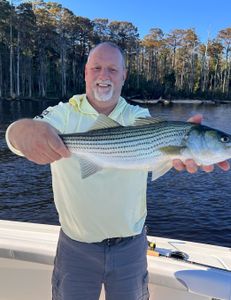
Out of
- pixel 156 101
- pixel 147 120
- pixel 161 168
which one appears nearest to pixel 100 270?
pixel 161 168

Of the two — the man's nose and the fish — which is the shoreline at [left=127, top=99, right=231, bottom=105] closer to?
the man's nose

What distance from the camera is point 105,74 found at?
3260mm

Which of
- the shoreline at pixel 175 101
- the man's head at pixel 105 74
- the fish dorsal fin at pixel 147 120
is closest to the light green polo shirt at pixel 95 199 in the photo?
the man's head at pixel 105 74

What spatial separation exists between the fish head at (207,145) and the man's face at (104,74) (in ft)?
2.11

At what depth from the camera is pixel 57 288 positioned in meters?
3.18

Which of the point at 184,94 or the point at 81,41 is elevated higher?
the point at 81,41

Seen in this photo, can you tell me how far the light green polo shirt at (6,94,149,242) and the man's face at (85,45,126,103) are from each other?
234 mm

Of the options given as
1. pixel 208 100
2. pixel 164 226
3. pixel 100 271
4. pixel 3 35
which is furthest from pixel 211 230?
pixel 208 100

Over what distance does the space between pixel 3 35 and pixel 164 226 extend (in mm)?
55323

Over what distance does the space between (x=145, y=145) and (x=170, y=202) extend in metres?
9.69

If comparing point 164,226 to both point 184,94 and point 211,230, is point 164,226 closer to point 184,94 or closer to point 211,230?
point 211,230

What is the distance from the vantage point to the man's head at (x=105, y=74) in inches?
126

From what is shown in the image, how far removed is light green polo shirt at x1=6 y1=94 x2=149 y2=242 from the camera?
3078 millimetres

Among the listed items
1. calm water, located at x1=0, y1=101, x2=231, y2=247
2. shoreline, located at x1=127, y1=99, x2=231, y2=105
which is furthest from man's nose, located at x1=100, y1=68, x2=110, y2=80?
shoreline, located at x1=127, y1=99, x2=231, y2=105
